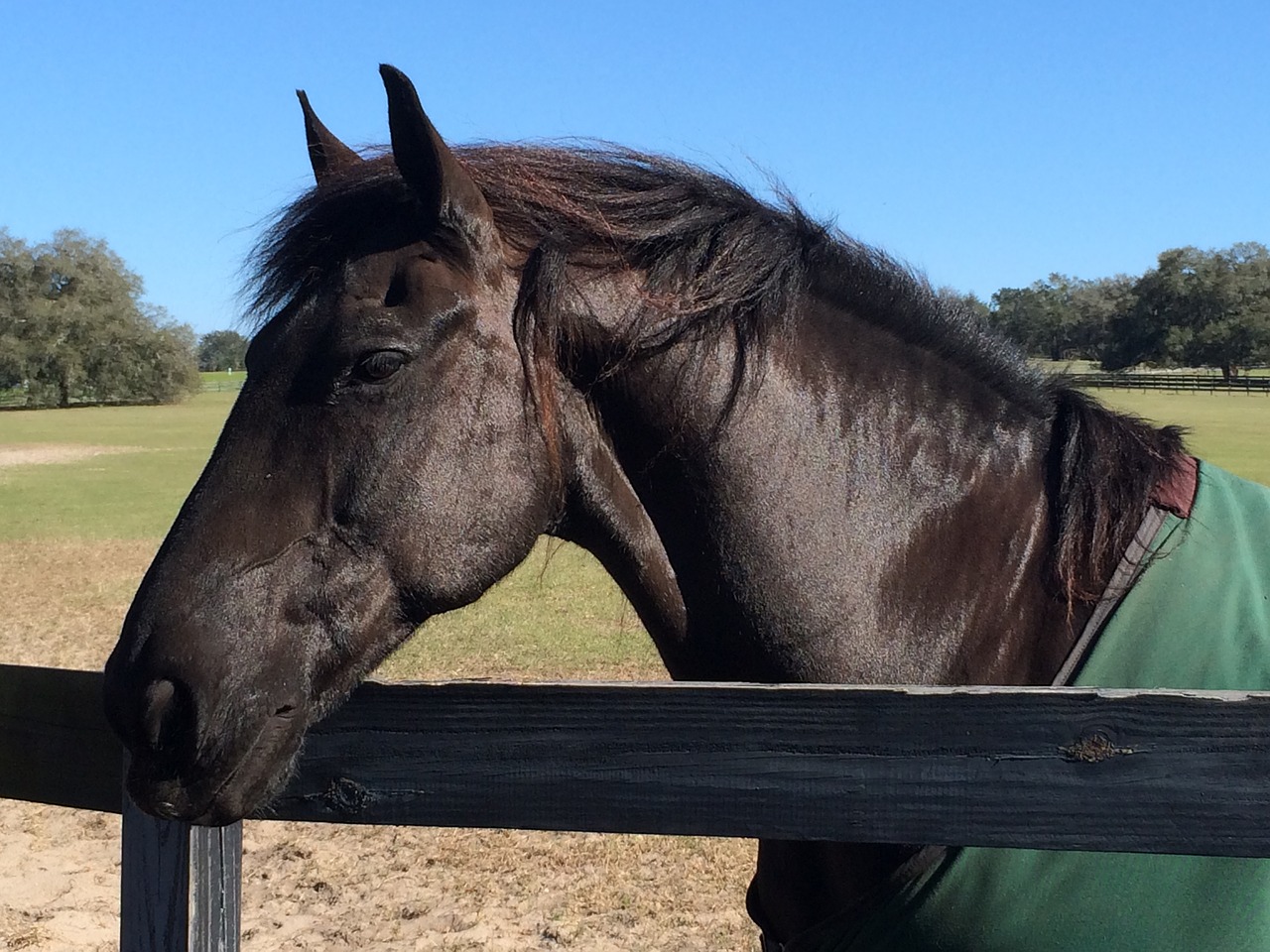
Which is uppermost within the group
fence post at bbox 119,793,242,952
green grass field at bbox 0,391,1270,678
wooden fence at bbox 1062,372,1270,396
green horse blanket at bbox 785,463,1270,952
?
wooden fence at bbox 1062,372,1270,396

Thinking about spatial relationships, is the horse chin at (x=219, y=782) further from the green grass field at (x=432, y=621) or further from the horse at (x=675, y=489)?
the green grass field at (x=432, y=621)

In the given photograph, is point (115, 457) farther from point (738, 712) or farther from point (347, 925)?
point (738, 712)

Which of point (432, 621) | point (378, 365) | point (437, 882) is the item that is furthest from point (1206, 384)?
point (378, 365)

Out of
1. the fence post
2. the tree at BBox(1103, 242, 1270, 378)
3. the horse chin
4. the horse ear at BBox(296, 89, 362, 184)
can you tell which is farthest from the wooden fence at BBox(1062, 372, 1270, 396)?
the horse chin

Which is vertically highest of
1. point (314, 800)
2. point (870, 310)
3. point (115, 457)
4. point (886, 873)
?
point (870, 310)

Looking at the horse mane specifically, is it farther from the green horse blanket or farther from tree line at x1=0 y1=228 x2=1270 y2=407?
tree line at x1=0 y1=228 x2=1270 y2=407

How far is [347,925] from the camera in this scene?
4328 millimetres

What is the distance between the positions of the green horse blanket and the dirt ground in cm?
248

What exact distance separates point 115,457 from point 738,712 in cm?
3345

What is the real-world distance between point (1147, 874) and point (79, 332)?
72240mm

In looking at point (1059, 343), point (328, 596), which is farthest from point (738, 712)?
point (1059, 343)

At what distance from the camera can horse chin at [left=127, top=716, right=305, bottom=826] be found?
1645mm

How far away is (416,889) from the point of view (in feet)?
15.3

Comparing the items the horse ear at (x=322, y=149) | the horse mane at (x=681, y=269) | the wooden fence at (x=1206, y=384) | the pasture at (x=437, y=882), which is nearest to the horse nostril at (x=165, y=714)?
the horse mane at (x=681, y=269)
